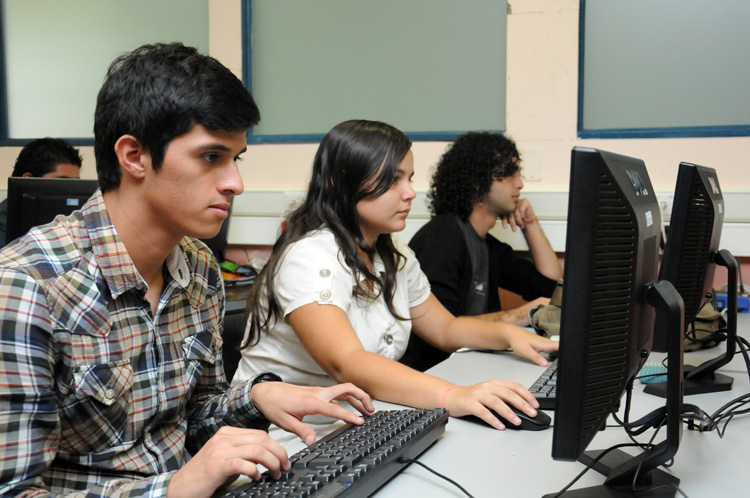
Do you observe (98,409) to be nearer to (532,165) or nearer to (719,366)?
(719,366)

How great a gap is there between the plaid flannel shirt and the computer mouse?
38cm

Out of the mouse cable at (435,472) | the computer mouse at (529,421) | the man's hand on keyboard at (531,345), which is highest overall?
the mouse cable at (435,472)

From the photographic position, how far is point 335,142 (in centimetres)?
159

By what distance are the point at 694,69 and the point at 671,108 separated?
0.55ft

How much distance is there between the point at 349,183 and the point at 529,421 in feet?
2.42

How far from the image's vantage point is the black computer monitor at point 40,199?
5.92ft

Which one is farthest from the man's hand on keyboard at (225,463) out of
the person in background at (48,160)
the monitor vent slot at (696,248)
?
the person in background at (48,160)

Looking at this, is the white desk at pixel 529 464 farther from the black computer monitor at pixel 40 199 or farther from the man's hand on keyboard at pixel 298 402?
the black computer monitor at pixel 40 199

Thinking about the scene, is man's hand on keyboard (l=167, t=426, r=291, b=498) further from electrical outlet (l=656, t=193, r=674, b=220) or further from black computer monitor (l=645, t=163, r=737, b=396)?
electrical outlet (l=656, t=193, r=674, b=220)

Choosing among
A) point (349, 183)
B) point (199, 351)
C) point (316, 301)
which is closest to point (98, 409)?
point (199, 351)

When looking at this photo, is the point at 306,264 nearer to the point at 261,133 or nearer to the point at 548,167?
the point at 548,167

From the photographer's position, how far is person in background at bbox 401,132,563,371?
2.33m

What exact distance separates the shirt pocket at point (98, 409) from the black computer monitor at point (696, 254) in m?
0.91

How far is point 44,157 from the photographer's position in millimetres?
2850
